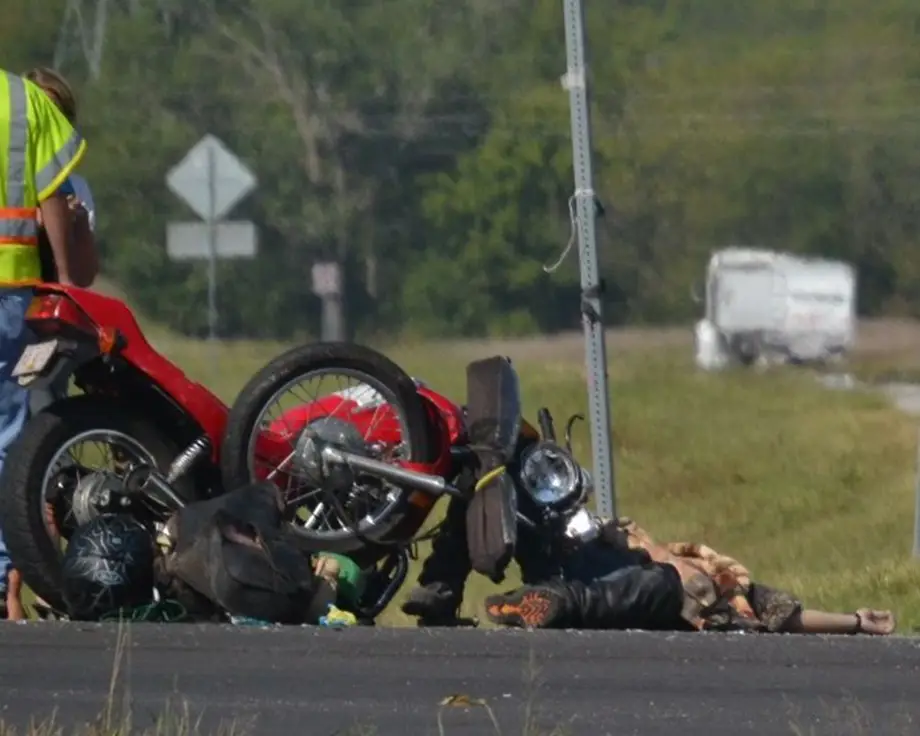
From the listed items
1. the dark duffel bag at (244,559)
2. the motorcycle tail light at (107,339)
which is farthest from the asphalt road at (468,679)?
the motorcycle tail light at (107,339)

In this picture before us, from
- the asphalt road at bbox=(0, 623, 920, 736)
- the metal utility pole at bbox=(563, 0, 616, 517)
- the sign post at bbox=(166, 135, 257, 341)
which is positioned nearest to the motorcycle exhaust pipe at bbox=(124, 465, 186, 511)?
the asphalt road at bbox=(0, 623, 920, 736)

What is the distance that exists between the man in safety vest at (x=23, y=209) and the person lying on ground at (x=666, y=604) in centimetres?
160

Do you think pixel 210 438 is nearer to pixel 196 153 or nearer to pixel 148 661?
pixel 148 661

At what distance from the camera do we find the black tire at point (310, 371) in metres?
7.39

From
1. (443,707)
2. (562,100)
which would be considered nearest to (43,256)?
(443,707)

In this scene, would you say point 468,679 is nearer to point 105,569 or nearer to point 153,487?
point 105,569

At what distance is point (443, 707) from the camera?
5.67 meters

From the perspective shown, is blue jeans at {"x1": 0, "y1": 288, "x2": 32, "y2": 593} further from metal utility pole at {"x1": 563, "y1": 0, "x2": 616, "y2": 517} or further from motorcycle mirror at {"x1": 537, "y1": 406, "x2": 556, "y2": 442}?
metal utility pole at {"x1": 563, "y1": 0, "x2": 616, "y2": 517}

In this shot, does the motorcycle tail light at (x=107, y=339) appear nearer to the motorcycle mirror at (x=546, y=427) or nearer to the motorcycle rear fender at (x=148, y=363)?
the motorcycle rear fender at (x=148, y=363)

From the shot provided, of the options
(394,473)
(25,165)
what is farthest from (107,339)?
(394,473)

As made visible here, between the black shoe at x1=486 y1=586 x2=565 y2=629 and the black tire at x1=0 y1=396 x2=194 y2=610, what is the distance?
1.27 meters

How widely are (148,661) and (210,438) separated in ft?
4.70

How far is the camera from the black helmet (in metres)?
6.97

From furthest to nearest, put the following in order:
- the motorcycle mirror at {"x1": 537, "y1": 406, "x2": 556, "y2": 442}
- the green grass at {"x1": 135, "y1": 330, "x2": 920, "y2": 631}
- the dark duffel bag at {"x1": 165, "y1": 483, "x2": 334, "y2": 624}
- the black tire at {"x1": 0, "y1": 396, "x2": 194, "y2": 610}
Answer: the green grass at {"x1": 135, "y1": 330, "x2": 920, "y2": 631}
the motorcycle mirror at {"x1": 537, "y1": 406, "x2": 556, "y2": 442}
the black tire at {"x1": 0, "y1": 396, "x2": 194, "y2": 610}
the dark duffel bag at {"x1": 165, "y1": 483, "x2": 334, "y2": 624}
